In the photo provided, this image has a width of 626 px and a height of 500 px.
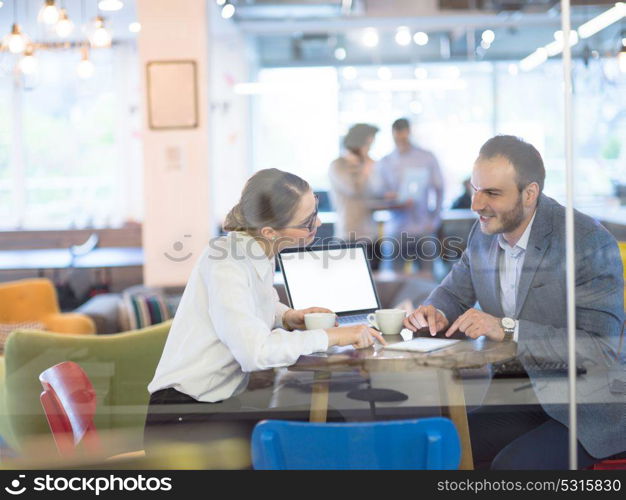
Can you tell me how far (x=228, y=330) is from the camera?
92.7 inches

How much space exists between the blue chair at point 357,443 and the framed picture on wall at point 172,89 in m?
3.33

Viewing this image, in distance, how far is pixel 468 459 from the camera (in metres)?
2.63

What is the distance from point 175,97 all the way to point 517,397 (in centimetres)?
397

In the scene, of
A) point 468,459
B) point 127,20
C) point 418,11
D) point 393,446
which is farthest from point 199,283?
point 418,11

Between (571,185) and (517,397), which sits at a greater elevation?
(571,185)

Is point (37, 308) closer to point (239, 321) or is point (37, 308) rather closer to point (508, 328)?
point (239, 321)

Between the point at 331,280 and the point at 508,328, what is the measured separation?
60 centimetres

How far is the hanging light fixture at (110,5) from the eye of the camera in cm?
383

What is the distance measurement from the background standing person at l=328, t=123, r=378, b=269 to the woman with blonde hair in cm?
36

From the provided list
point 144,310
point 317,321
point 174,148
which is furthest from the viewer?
point 174,148

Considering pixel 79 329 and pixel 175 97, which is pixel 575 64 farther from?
pixel 175 97

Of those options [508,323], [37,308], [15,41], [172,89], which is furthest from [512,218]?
[172,89]

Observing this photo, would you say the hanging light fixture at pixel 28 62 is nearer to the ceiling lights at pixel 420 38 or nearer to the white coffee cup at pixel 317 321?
the white coffee cup at pixel 317 321

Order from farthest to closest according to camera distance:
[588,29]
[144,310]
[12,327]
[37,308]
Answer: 1. [37,308]
2. [144,310]
3. [12,327]
4. [588,29]
